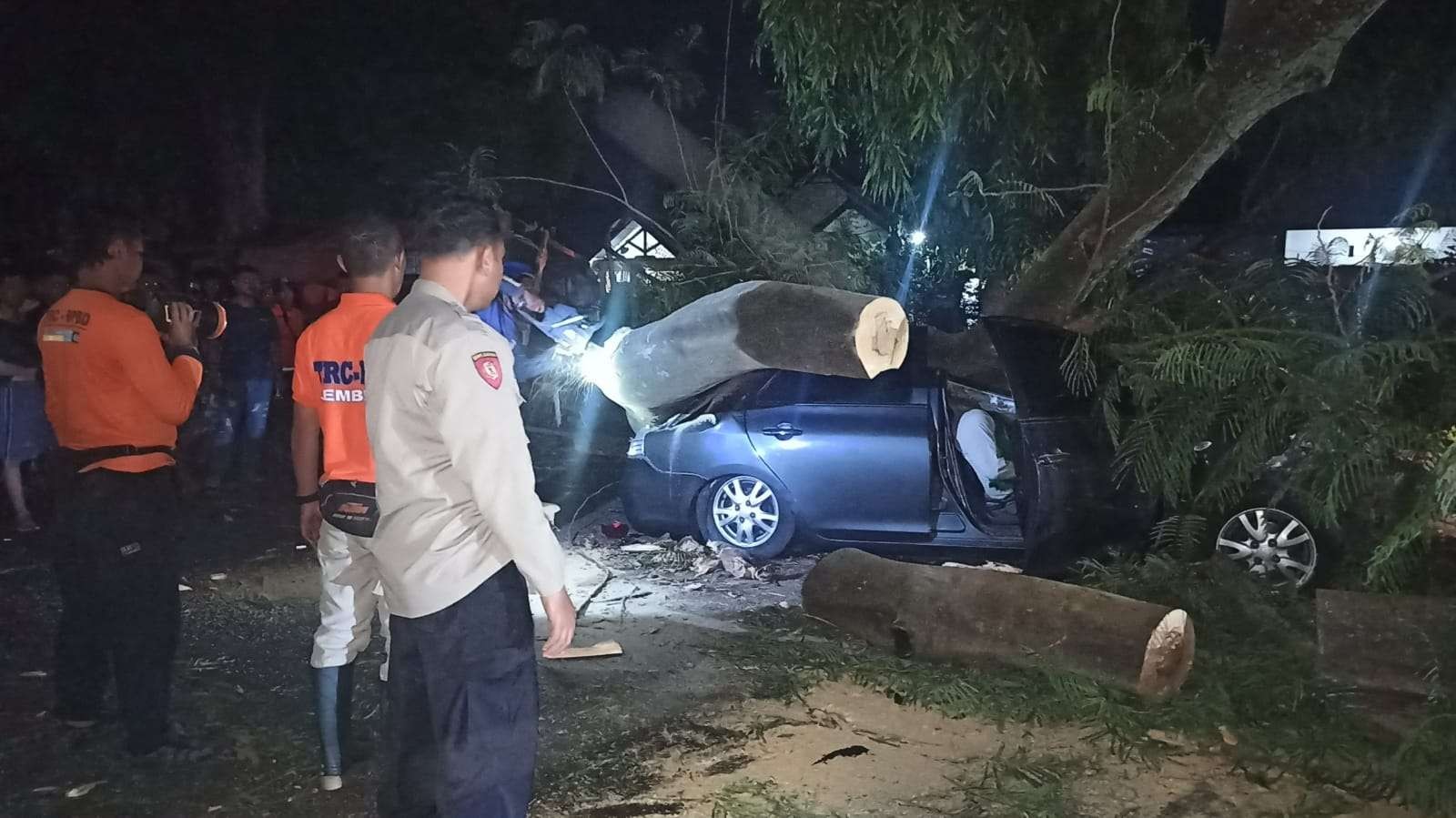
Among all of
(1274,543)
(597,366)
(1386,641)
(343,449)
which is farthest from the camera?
(597,366)

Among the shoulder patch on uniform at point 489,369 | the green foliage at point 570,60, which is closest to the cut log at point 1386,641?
the shoulder patch on uniform at point 489,369

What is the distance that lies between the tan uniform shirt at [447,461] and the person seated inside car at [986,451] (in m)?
3.84

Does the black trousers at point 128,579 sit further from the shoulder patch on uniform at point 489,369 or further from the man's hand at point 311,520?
the shoulder patch on uniform at point 489,369

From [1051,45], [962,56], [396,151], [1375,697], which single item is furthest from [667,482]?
[396,151]

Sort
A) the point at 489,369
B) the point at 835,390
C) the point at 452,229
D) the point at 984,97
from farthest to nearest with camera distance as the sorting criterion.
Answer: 1. the point at 835,390
2. the point at 984,97
3. the point at 452,229
4. the point at 489,369

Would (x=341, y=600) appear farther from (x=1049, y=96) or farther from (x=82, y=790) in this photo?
(x=1049, y=96)

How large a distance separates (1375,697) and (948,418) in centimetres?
254

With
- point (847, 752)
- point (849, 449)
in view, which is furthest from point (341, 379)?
point (849, 449)

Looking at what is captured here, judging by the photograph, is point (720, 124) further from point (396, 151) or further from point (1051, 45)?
point (396, 151)

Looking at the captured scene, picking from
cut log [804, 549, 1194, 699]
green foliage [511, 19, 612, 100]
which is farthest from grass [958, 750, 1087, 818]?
green foliage [511, 19, 612, 100]

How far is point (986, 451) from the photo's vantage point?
5.86 meters

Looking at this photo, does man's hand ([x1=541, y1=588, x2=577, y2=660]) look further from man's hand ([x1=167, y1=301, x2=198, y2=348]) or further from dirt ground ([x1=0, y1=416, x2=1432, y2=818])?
man's hand ([x1=167, y1=301, x2=198, y2=348])

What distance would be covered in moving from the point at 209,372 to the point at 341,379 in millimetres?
5733

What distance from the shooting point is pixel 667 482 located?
20.5 feet
